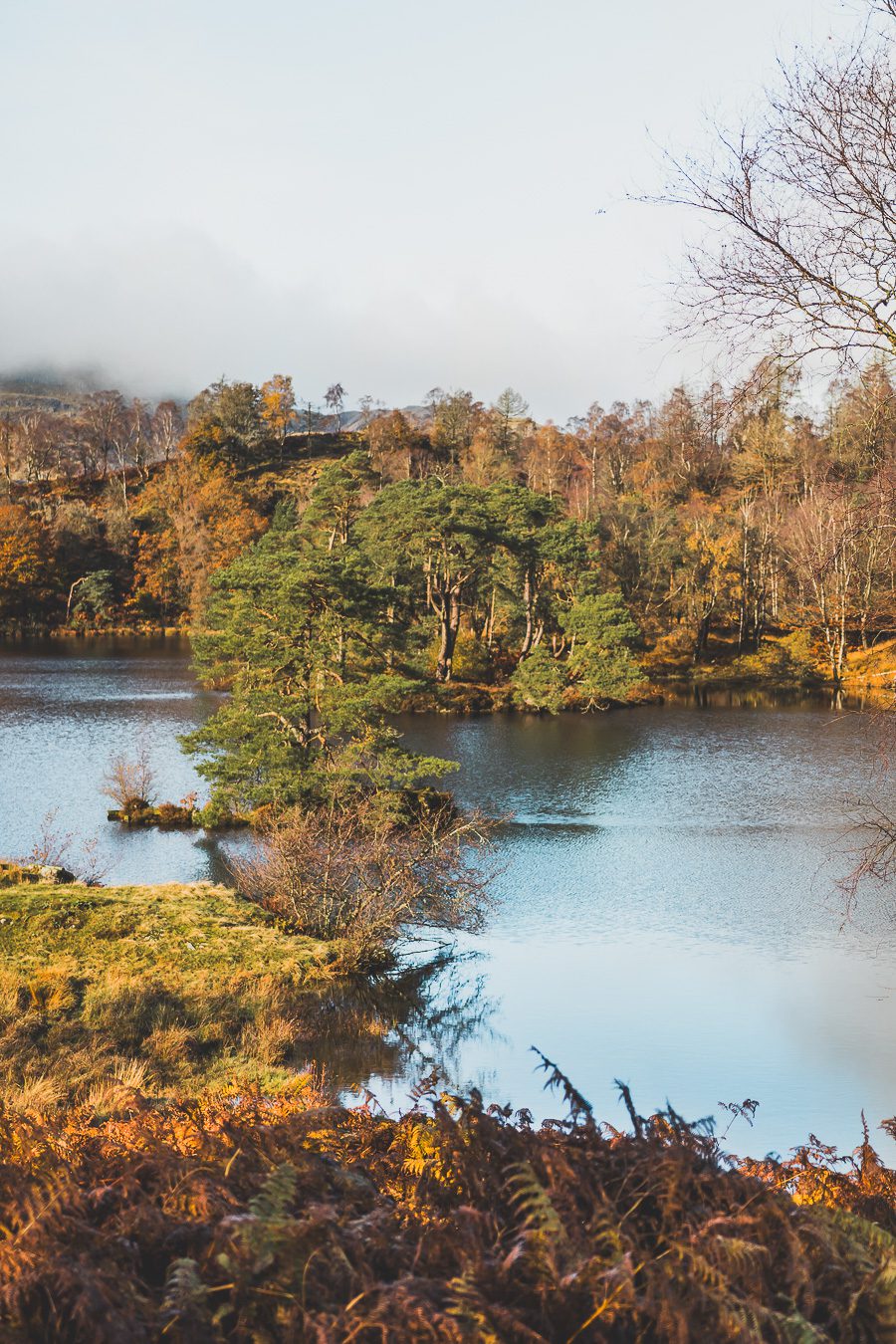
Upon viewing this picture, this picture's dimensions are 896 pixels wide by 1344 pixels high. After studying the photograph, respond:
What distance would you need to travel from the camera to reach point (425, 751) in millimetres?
28281

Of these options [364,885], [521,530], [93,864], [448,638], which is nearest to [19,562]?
[448,638]

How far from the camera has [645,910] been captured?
1602 centimetres

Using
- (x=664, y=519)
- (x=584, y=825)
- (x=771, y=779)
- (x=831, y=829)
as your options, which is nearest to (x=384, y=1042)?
(x=584, y=825)

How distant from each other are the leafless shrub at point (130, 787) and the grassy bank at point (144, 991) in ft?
25.4

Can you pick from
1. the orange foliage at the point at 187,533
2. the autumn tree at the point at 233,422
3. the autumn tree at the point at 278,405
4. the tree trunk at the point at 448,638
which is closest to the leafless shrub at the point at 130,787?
the tree trunk at the point at 448,638

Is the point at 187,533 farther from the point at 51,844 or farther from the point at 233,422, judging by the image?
the point at 51,844

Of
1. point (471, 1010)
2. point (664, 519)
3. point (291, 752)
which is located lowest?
point (471, 1010)

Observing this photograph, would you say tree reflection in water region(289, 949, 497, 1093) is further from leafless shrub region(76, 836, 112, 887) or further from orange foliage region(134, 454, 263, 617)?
orange foliage region(134, 454, 263, 617)

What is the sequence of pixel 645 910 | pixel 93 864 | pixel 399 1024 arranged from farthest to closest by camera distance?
pixel 93 864 → pixel 645 910 → pixel 399 1024

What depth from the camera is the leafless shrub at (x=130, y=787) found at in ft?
72.0

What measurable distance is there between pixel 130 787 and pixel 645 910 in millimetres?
11811

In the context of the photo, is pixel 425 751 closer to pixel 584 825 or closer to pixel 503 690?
pixel 584 825

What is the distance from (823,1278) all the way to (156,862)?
17368 mm

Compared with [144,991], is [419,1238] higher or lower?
higher
